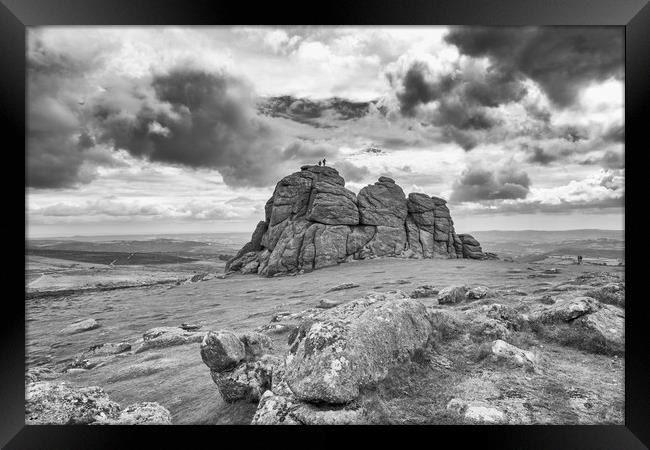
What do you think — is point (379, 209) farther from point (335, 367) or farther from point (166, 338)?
point (335, 367)

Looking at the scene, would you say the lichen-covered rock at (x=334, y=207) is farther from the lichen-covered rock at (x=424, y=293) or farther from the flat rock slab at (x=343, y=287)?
the lichen-covered rock at (x=424, y=293)

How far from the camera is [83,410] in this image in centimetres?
666

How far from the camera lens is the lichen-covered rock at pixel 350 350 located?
4969 millimetres

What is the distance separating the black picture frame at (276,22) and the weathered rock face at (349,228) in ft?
78.7

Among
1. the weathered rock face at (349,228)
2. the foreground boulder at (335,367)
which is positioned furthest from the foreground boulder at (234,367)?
the weathered rock face at (349,228)

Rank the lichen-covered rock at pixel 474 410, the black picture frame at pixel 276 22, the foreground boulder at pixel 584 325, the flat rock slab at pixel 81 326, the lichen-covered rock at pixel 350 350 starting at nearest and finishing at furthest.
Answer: the lichen-covered rock at pixel 350 350 < the lichen-covered rock at pixel 474 410 < the foreground boulder at pixel 584 325 < the black picture frame at pixel 276 22 < the flat rock slab at pixel 81 326

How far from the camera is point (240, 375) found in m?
5.80

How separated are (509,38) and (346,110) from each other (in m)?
5.89

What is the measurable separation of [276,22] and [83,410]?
10.4 meters

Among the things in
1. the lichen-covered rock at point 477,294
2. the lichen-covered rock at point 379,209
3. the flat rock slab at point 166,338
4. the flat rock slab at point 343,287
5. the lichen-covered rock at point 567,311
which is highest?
the lichen-covered rock at point 379,209

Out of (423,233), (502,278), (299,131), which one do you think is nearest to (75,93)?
(299,131)

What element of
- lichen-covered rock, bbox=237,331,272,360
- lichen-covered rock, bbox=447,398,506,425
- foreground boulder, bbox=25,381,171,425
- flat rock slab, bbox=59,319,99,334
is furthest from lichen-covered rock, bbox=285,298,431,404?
flat rock slab, bbox=59,319,99,334

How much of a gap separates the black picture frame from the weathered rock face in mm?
23991

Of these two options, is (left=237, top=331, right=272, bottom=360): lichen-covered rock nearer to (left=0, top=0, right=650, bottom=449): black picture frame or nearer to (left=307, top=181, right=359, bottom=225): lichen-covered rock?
(left=0, top=0, right=650, bottom=449): black picture frame
